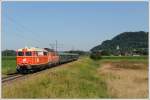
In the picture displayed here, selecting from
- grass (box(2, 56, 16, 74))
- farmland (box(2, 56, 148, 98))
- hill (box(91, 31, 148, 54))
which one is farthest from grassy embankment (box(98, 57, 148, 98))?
→ grass (box(2, 56, 16, 74))

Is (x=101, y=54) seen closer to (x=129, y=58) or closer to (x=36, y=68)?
(x=129, y=58)

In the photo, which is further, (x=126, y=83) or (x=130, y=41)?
(x=130, y=41)

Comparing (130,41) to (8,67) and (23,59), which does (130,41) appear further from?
(23,59)

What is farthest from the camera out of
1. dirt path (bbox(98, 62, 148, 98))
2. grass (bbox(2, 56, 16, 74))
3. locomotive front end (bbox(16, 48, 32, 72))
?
grass (bbox(2, 56, 16, 74))

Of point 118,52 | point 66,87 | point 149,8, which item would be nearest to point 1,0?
point 149,8

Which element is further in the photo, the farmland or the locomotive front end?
the locomotive front end

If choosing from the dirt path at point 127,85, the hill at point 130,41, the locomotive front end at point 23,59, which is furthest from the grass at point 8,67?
the hill at point 130,41

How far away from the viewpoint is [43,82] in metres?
8.43

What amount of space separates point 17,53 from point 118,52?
2375 centimetres

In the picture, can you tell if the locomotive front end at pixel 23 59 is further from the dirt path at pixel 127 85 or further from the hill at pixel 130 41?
the dirt path at pixel 127 85

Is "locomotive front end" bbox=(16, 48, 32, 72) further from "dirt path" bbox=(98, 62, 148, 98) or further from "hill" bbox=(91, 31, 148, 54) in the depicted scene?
"dirt path" bbox=(98, 62, 148, 98)

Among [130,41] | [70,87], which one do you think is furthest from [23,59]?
[130,41]

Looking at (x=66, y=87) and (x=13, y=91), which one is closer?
(x=13, y=91)

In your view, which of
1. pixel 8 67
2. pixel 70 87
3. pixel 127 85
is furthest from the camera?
pixel 8 67
